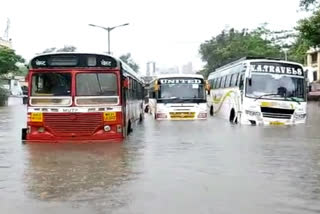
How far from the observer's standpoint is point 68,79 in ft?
50.0

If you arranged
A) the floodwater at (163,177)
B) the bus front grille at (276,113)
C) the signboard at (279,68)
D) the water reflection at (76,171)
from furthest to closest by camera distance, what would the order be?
the signboard at (279,68) < the bus front grille at (276,113) < the water reflection at (76,171) < the floodwater at (163,177)

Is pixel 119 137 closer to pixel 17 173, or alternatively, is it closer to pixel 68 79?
pixel 68 79

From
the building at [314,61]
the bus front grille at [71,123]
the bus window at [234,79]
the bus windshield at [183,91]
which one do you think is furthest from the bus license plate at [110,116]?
the building at [314,61]

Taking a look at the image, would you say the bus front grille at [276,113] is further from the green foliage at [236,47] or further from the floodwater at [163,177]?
the green foliage at [236,47]

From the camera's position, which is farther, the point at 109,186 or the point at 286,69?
the point at 286,69

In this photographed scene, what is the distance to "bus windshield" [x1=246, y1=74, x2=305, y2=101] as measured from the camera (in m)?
22.4

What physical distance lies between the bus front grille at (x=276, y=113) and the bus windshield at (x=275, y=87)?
0.49 meters

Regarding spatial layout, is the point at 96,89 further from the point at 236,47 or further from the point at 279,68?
the point at 236,47

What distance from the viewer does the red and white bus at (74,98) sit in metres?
15.0

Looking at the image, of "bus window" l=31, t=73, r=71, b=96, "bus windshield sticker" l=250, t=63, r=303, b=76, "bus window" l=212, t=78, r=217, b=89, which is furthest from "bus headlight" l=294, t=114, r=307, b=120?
"bus window" l=212, t=78, r=217, b=89

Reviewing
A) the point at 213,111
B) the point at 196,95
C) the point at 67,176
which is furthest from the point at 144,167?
the point at 213,111

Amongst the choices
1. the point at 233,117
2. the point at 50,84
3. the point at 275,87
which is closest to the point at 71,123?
the point at 50,84

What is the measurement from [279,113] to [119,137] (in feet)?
29.2

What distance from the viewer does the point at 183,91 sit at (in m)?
26.7
